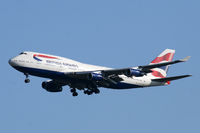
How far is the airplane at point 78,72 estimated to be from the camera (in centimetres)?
6719

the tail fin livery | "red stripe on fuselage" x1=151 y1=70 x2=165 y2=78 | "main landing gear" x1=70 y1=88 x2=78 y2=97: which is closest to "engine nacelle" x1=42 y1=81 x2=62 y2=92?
"main landing gear" x1=70 y1=88 x2=78 y2=97

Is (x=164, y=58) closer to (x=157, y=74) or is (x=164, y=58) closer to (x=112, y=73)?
(x=157, y=74)

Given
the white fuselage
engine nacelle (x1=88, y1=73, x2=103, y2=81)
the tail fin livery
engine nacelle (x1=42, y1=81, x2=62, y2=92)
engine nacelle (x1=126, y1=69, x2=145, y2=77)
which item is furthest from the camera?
the tail fin livery

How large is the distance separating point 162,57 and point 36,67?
84.0 feet

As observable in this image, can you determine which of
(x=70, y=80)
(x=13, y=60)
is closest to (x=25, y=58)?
(x=13, y=60)

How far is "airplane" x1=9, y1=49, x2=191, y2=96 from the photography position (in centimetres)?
6719

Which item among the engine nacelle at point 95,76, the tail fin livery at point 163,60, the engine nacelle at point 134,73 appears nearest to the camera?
the engine nacelle at point 134,73

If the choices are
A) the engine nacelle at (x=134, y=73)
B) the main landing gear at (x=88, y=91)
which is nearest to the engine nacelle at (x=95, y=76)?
the main landing gear at (x=88, y=91)

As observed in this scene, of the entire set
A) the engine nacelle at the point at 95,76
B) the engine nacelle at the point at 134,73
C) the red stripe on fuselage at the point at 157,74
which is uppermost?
the engine nacelle at the point at 134,73

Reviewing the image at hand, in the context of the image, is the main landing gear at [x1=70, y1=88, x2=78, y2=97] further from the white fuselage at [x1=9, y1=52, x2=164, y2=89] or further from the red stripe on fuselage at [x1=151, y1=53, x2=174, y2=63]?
the red stripe on fuselage at [x1=151, y1=53, x2=174, y2=63]

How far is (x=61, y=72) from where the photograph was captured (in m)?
67.8

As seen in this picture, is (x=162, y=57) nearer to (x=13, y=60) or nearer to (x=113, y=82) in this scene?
(x=113, y=82)

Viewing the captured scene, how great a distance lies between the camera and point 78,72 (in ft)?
224

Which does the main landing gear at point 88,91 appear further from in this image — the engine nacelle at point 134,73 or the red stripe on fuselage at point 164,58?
the red stripe on fuselage at point 164,58
